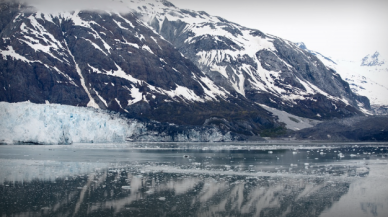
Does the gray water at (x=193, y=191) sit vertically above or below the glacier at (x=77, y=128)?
below

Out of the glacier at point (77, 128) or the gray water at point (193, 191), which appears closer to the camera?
the gray water at point (193, 191)

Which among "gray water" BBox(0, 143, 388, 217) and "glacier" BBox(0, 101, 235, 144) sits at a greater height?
"glacier" BBox(0, 101, 235, 144)

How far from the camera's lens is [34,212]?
27.6 m

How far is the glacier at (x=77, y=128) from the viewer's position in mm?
96312

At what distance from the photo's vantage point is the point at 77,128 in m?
115

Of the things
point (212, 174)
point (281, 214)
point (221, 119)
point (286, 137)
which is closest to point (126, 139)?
point (221, 119)

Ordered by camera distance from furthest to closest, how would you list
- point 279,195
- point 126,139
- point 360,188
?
point 126,139, point 360,188, point 279,195

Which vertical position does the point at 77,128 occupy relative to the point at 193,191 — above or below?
above

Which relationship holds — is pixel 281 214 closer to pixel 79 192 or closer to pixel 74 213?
pixel 74 213

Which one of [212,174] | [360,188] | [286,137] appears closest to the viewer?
[360,188]

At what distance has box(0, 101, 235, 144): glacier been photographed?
96312 millimetres

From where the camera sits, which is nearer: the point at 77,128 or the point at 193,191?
the point at 193,191

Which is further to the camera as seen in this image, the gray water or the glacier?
the glacier

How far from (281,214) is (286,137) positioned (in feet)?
542
